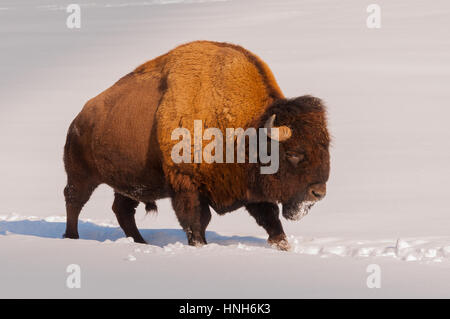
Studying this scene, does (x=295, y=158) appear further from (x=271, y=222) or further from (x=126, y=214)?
(x=126, y=214)

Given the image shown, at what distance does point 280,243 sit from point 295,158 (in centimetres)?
96

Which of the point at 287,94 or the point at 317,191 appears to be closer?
the point at 317,191

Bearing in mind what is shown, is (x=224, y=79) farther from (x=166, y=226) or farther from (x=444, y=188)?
(x=444, y=188)

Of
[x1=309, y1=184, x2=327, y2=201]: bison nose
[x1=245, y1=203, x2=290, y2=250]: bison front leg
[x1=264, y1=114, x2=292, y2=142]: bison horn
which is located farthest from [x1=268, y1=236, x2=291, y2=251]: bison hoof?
[x1=264, y1=114, x2=292, y2=142]: bison horn

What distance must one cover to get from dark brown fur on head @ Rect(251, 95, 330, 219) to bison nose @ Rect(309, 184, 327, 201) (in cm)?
3

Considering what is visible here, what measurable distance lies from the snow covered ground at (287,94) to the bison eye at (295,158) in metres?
0.75

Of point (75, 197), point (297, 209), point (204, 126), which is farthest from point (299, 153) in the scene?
point (75, 197)

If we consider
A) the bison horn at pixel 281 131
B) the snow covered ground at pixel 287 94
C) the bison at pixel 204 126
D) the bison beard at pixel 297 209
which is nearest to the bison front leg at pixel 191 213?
the bison at pixel 204 126

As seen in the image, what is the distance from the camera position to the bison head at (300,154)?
6.84 m

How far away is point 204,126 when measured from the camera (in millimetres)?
7184

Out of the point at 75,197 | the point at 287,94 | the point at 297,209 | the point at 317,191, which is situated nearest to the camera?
the point at 317,191

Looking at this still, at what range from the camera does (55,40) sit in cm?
2134

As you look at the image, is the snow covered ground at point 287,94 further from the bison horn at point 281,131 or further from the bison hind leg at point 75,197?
the bison horn at point 281,131

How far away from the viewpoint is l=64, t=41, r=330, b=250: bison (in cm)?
692
